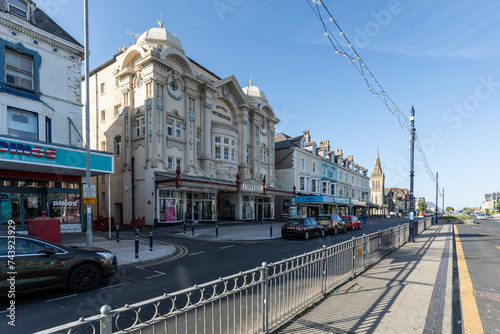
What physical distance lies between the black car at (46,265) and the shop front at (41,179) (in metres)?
8.45

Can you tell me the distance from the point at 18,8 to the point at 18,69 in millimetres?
3560

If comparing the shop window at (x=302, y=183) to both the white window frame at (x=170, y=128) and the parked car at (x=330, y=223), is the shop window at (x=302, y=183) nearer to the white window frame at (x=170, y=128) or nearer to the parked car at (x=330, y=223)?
the parked car at (x=330, y=223)

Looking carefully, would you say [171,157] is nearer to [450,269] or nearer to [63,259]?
[63,259]

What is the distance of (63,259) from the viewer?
21.3 ft

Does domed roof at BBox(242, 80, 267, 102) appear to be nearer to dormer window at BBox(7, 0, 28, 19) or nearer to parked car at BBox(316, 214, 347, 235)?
parked car at BBox(316, 214, 347, 235)

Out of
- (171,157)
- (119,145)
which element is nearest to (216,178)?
(171,157)

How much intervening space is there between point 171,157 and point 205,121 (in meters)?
5.52

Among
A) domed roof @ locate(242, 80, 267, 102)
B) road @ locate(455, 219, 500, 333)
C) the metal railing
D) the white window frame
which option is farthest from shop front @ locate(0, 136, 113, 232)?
domed roof @ locate(242, 80, 267, 102)

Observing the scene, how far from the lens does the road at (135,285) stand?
5.21m

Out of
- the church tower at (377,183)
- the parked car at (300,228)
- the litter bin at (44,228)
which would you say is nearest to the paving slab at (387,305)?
the parked car at (300,228)

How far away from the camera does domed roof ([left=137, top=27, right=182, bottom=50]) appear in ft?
78.3

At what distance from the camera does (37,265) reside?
20.0 feet

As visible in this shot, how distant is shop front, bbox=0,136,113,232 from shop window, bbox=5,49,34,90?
457cm

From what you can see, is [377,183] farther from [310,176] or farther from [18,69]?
[18,69]
